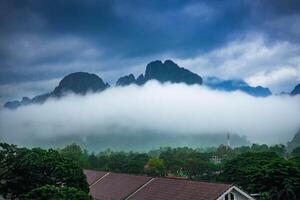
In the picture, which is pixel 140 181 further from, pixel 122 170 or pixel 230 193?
pixel 122 170

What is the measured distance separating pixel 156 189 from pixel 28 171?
465 inches

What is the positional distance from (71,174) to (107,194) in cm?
1303

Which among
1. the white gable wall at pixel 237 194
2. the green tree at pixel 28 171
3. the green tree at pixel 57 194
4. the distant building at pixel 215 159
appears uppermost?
the distant building at pixel 215 159

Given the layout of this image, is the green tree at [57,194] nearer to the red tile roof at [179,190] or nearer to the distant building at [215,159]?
the red tile roof at [179,190]

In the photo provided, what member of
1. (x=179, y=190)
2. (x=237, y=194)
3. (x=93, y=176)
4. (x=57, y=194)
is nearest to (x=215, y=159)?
(x=93, y=176)

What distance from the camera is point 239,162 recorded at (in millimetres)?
60656

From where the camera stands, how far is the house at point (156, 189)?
31.4m

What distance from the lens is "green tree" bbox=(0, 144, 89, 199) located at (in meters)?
28.3

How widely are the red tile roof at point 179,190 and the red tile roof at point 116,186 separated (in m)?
1.51

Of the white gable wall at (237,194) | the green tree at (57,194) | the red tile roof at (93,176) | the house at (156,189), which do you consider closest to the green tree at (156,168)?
the red tile roof at (93,176)

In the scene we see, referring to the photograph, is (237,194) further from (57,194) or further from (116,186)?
(57,194)

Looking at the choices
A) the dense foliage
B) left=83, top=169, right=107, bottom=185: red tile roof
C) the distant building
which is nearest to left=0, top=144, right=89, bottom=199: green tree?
the dense foliage

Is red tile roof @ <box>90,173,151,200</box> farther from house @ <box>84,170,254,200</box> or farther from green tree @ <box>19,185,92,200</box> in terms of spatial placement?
green tree @ <box>19,185,92,200</box>

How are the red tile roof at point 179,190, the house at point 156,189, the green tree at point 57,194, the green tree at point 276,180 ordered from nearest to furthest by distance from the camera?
the green tree at point 57,194, the red tile roof at point 179,190, the house at point 156,189, the green tree at point 276,180
